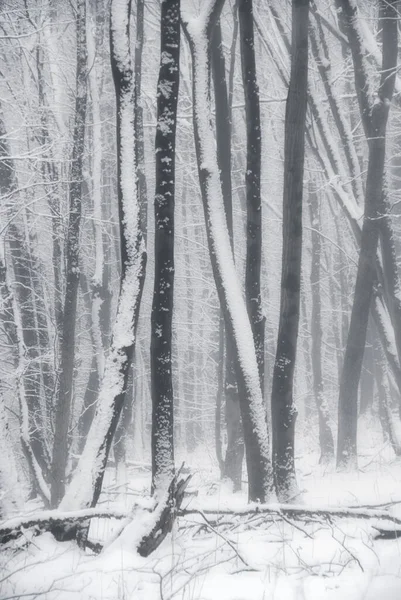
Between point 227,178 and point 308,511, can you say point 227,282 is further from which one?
point 227,178

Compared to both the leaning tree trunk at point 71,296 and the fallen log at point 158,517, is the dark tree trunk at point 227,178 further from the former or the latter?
the fallen log at point 158,517

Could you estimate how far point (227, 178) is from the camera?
24.1 feet

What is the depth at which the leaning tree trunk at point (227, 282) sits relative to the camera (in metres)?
4.91

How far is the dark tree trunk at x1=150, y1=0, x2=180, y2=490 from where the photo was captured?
4.13 m

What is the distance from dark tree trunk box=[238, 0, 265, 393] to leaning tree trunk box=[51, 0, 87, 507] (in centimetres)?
410

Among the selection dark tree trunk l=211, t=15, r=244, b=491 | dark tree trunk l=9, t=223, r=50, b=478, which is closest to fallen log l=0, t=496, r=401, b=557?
dark tree trunk l=211, t=15, r=244, b=491

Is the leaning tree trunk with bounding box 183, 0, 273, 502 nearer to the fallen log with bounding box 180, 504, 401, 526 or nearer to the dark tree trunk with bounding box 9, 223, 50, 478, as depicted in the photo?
the fallen log with bounding box 180, 504, 401, 526

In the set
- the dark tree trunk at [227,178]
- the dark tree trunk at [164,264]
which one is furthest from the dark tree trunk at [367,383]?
the dark tree trunk at [164,264]

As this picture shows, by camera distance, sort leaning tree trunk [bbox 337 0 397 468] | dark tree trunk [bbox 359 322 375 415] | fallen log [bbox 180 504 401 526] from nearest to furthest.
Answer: fallen log [bbox 180 504 401 526] → leaning tree trunk [bbox 337 0 397 468] → dark tree trunk [bbox 359 322 375 415]

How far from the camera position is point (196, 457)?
1723 centimetres

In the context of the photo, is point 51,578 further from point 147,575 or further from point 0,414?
point 0,414

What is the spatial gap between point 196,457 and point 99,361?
349 inches

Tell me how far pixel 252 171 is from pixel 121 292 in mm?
2528

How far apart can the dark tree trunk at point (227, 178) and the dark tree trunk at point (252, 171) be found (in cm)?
111
